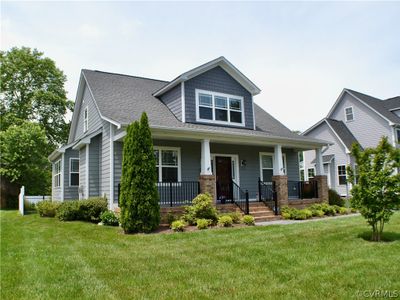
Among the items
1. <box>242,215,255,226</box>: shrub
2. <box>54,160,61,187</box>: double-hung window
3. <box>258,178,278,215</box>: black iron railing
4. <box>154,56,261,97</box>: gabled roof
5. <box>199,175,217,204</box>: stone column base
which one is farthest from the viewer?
<box>54,160,61,187</box>: double-hung window

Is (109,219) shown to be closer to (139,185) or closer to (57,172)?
(139,185)

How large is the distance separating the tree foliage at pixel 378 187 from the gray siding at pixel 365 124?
17.4 m

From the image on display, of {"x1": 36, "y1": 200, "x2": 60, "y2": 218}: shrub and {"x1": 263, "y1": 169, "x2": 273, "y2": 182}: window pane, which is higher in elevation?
{"x1": 263, "y1": 169, "x2": 273, "y2": 182}: window pane

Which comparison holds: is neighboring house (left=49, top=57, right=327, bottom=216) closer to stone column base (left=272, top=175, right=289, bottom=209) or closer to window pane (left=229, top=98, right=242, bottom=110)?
window pane (left=229, top=98, right=242, bottom=110)

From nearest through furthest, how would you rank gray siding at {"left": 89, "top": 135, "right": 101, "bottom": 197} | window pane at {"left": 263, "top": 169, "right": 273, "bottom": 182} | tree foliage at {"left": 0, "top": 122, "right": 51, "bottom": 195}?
gray siding at {"left": 89, "top": 135, "right": 101, "bottom": 197}, window pane at {"left": 263, "top": 169, "right": 273, "bottom": 182}, tree foliage at {"left": 0, "top": 122, "right": 51, "bottom": 195}

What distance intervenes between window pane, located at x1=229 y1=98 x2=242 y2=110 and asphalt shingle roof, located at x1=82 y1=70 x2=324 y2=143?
3.98 feet

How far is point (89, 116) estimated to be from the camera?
16062 mm

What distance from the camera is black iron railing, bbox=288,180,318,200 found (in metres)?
15.4

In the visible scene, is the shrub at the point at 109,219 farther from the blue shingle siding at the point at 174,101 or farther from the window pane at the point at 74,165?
the window pane at the point at 74,165

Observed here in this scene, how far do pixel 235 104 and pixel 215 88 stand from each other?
4.11ft

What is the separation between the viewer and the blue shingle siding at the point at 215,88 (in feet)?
46.5

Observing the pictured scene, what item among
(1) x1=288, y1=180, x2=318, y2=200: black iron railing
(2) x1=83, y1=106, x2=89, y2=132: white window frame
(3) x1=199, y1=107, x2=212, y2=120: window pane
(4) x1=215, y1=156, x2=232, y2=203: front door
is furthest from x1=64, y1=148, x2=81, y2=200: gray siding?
(1) x1=288, y1=180, x2=318, y2=200: black iron railing

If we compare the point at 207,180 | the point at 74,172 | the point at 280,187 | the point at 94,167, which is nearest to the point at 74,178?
the point at 74,172

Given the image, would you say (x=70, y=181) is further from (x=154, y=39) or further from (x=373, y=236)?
(x=373, y=236)
